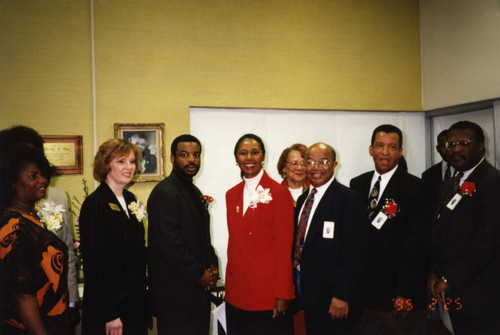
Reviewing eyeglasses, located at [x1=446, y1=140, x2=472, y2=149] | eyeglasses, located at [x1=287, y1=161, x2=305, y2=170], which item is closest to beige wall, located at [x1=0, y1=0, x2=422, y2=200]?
eyeglasses, located at [x1=287, y1=161, x2=305, y2=170]

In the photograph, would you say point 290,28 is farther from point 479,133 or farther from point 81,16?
point 479,133

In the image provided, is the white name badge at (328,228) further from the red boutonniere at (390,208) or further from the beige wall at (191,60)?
the beige wall at (191,60)

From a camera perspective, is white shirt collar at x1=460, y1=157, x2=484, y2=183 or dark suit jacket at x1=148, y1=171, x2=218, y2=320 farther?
white shirt collar at x1=460, y1=157, x2=484, y2=183

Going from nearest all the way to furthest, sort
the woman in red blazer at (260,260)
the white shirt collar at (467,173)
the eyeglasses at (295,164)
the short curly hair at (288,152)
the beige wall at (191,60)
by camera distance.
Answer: the woman in red blazer at (260,260) → the white shirt collar at (467,173) → the eyeglasses at (295,164) → the short curly hair at (288,152) → the beige wall at (191,60)

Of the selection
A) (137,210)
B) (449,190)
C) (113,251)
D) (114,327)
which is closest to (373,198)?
(449,190)

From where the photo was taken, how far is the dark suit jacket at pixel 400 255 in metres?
2.57

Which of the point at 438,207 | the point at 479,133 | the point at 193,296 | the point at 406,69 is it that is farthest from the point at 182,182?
the point at 406,69

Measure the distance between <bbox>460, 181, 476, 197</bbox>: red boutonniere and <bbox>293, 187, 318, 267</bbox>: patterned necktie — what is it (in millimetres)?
1007

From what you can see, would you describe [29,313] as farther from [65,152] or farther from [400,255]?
[65,152]

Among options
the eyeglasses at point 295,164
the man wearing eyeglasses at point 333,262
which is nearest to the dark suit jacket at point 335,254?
the man wearing eyeglasses at point 333,262

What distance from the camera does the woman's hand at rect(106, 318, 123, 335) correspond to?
2240 mm

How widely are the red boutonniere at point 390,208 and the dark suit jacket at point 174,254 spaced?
127 centimetres

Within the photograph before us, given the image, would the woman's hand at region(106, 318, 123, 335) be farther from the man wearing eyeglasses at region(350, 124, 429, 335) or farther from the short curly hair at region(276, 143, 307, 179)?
the short curly hair at region(276, 143, 307, 179)

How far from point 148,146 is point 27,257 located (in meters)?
2.56
